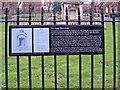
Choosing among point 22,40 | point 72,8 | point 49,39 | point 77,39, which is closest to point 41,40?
point 49,39

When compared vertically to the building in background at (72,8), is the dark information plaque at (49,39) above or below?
below

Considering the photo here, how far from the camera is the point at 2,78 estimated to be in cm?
462

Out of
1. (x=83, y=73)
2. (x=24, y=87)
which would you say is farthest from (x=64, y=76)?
(x=24, y=87)

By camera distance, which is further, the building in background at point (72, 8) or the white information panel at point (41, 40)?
the building in background at point (72, 8)

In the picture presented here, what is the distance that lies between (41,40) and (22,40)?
0.31 metres

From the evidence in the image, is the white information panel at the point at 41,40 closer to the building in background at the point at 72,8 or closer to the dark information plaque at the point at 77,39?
the dark information plaque at the point at 77,39

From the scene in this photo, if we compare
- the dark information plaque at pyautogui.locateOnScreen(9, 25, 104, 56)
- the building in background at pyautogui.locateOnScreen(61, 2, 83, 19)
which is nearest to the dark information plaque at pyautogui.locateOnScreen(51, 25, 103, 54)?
the dark information plaque at pyautogui.locateOnScreen(9, 25, 104, 56)

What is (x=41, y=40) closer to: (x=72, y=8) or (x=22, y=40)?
(x=22, y=40)

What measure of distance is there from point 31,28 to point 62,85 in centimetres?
166

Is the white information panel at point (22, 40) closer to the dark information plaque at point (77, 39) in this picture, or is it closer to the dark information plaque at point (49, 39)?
the dark information plaque at point (49, 39)

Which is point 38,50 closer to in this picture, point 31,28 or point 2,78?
point 31,28

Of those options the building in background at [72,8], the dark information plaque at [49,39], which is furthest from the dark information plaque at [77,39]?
the building in background at [72,8]

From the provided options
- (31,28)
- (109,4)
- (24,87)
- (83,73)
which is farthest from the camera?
(109,4)

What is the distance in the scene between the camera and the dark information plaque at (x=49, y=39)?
309cm
